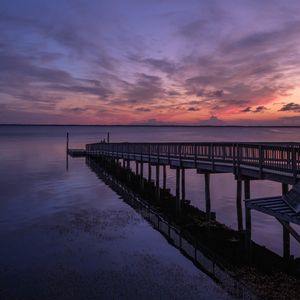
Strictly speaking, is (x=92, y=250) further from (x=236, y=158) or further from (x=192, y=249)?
(x=236, y=158)

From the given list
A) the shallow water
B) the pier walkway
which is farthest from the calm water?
the pier walkway

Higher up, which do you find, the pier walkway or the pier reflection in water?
the pier walkway

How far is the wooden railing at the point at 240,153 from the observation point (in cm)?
1568

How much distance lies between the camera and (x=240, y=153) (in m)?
18.9

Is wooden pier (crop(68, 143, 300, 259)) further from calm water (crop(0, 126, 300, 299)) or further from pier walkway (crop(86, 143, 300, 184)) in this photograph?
calm water (crop(0, 126, 300, 299))

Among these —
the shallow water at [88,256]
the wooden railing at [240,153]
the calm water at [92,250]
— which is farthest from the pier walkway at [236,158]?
the shallow water at [88,256]

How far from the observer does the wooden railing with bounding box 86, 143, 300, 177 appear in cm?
1568

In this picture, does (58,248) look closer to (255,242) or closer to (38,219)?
(38,219)

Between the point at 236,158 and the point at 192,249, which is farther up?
the point at 236,158

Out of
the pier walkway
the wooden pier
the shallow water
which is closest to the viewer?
the shallow water

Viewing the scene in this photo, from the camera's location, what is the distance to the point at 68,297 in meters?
11.0

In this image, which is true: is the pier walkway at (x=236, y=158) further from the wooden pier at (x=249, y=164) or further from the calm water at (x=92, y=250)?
the calm water at (x=92, y=250)

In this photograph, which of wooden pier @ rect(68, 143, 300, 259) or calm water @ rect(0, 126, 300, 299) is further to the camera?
wooden pier @ rect(68, 143, 300, 259)

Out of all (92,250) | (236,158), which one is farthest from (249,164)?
(92,250)
